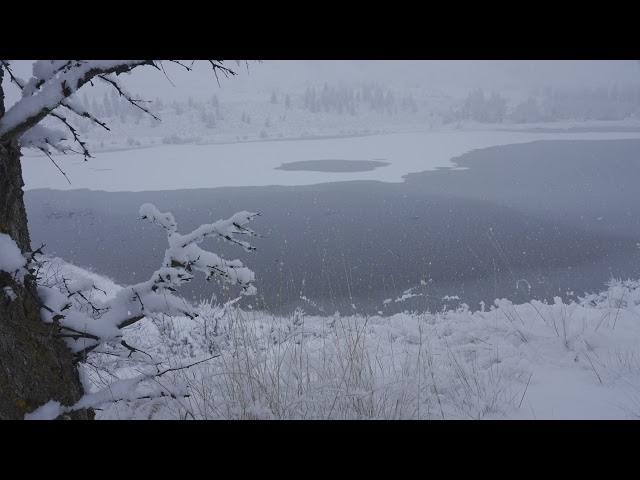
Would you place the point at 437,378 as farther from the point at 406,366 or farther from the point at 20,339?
the point at 20,339

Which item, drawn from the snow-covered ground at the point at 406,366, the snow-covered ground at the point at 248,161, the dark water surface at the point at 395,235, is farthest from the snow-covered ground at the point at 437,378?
the snow-covered ground at the point at 248,161

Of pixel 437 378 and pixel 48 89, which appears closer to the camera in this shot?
pixel 48 89

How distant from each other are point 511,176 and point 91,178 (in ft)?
71.3

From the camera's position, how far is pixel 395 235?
35.4ft

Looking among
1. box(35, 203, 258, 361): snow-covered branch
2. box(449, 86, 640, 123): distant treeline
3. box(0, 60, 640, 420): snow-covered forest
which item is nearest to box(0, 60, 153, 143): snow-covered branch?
box(0, 60, 640, 420): snow-covered forest

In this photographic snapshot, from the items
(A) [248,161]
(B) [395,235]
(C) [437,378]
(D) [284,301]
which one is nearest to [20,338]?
(C) [437,378]

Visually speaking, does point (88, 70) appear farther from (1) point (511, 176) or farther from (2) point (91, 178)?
(2) point (91, 178)

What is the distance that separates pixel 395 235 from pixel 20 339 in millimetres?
9783

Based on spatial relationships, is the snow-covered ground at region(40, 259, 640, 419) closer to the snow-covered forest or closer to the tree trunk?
the snow-covered forest

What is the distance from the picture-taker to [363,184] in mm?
18422

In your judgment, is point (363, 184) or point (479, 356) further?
point (363, 184)

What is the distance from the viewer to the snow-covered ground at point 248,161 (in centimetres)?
2005

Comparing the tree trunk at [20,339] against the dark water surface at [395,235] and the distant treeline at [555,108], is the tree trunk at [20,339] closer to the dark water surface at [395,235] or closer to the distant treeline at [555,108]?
the dark water surface at [395,235]
